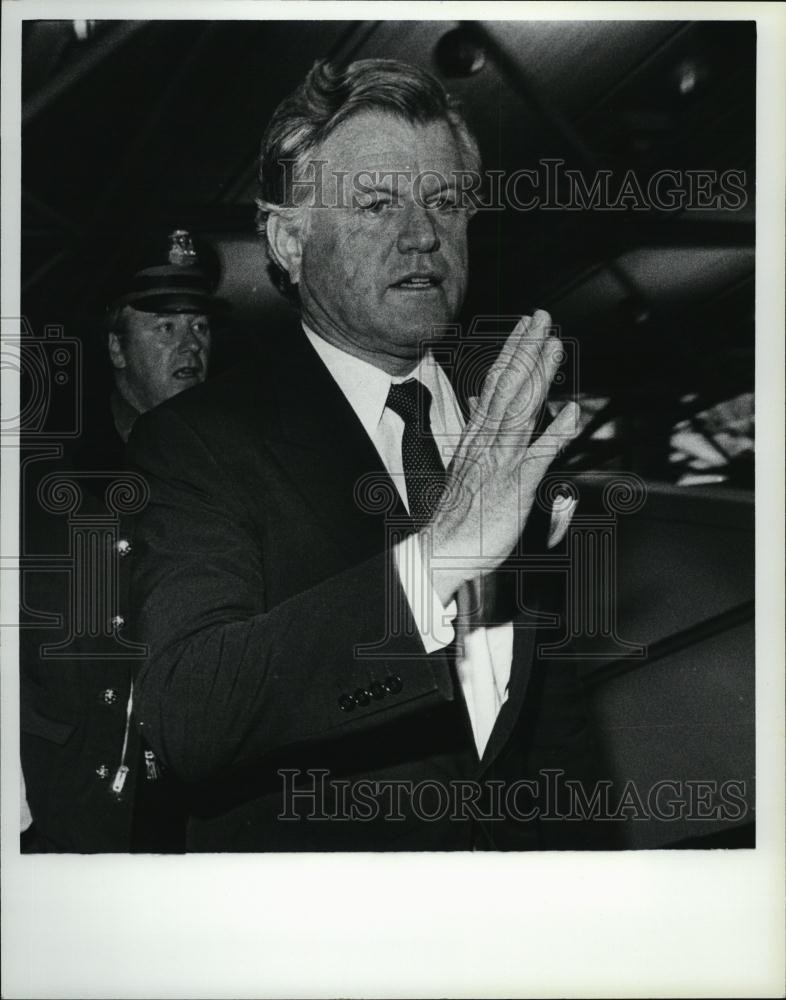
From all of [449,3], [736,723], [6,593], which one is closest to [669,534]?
[736,723]

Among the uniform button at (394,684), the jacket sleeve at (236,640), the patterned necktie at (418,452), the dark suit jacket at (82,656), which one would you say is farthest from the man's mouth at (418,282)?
the uniform button at (394,684)

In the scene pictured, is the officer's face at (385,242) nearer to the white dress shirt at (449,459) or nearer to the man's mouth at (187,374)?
the white dress shirt at (449,459)

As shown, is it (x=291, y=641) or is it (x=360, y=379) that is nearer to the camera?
(x=291, y=641)

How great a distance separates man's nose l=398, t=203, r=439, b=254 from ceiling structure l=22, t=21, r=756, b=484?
0.13m

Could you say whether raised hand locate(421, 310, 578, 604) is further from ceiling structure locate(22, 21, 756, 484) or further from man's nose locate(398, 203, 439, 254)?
man's nose locate(398, 203, 439, 254)

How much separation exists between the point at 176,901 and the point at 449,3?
94.4 inches

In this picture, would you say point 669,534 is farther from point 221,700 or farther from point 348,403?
point 221,700

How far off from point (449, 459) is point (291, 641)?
603 millimetres

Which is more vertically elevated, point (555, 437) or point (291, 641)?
point (555, 437)

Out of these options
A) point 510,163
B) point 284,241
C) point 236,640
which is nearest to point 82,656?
point 236,640

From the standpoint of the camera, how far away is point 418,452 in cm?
297

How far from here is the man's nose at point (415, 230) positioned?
295 cm

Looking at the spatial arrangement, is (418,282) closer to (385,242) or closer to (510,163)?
(385,242)

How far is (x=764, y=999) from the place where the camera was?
313cm
